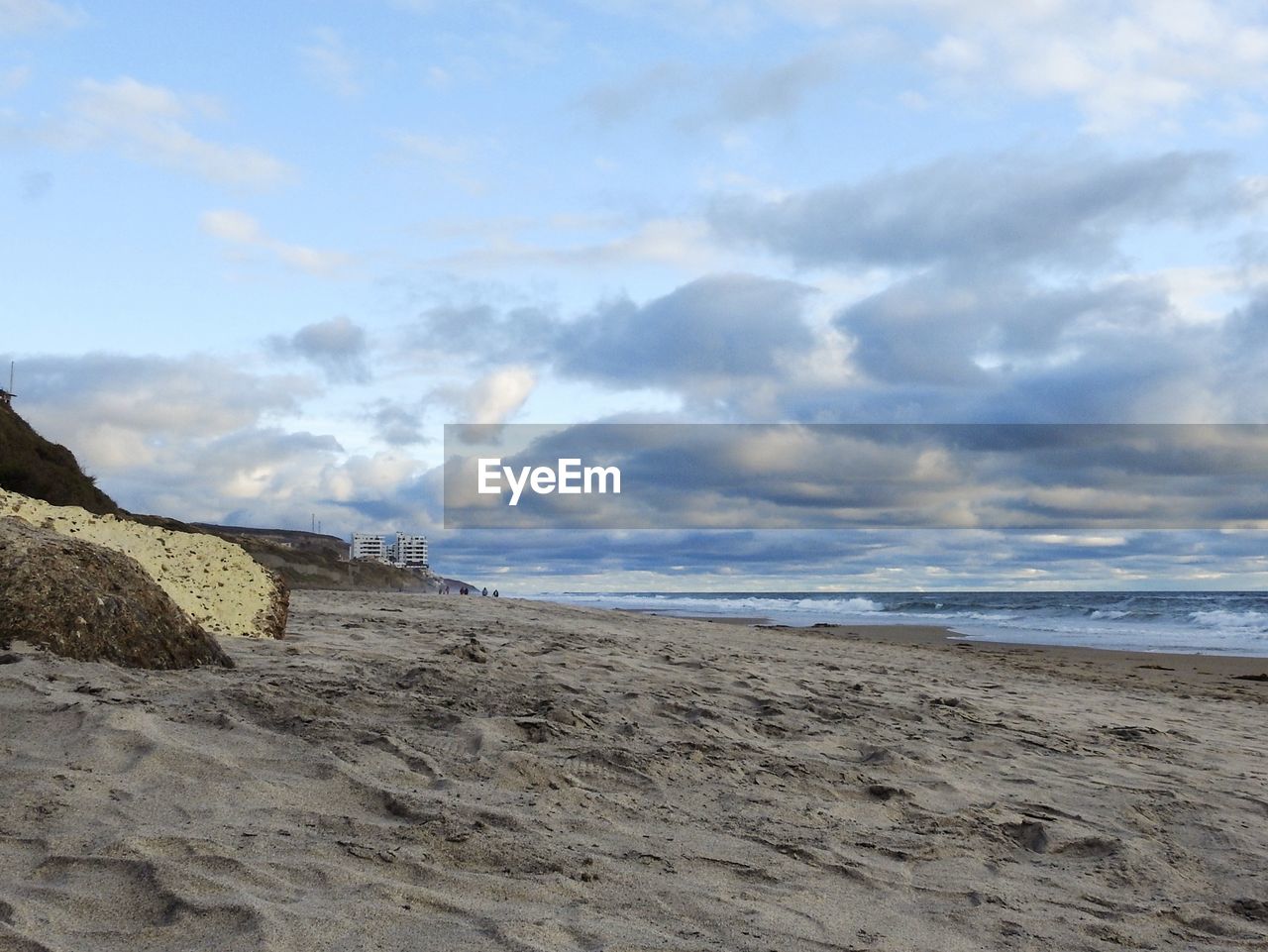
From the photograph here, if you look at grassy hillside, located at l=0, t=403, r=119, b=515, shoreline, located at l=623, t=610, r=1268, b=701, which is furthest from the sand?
grassy hillside, located at l=0, t=403, r=119, b=515

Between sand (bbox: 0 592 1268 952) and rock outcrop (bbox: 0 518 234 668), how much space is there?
0.74 ft

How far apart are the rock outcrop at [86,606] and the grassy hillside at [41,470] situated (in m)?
14.1

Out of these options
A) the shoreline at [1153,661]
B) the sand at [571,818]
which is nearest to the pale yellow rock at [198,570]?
the sand at [571,818]

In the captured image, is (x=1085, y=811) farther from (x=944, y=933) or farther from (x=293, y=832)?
(x=293, y=832)

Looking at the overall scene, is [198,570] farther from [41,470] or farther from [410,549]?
[410,549]

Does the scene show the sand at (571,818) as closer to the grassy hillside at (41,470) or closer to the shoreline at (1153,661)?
the shoreline at (1153,661)

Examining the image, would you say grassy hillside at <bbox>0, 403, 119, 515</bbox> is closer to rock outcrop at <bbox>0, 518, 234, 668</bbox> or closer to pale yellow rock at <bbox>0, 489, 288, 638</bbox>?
pale yellow rock at <bbox>0, 489, 288, 638</bbox>

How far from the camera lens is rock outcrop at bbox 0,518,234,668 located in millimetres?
5008

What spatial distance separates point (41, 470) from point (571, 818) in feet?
63.5

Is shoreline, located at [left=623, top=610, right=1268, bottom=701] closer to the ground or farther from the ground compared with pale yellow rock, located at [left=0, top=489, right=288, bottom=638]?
closer to the ground

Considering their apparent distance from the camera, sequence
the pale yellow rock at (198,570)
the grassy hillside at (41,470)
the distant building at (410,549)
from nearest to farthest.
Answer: the pale yellow rock at (198,570), the grassy hillside at (41,470), the distant building at (410,549)

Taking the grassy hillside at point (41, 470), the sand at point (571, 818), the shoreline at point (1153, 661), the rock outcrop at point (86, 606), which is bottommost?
the shoreline at point (1153, 661)

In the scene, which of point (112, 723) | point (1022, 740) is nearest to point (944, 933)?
point (112, 723)

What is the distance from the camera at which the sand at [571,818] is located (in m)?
2.71
